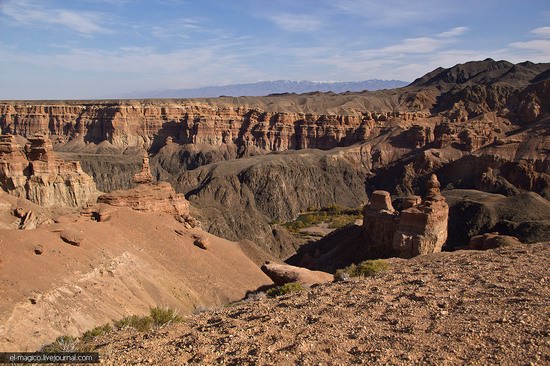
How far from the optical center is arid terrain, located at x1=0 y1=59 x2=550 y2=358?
10195 mm

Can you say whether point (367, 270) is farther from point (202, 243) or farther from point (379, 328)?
point (202, 243)

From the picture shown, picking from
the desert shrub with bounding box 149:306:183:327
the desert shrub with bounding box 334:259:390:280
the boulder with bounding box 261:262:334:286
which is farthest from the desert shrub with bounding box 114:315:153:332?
the boulder with bounding box 261:262:334:286

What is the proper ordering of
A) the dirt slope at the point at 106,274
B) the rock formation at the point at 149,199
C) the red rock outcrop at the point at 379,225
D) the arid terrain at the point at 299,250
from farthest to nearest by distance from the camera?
the red rock outcrop at the point at 379,225
the rock formation at the point at 149,199
the dirt slope at the point at 106,274
the arid terrain at the point at 299,250

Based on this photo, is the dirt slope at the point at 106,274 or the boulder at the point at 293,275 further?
the boulder at the point at 293,275

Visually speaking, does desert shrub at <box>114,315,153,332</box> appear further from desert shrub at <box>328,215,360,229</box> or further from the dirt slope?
desert shrub at <box>328,215,360,229</box>

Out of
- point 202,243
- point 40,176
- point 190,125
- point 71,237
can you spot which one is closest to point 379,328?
point 71,237

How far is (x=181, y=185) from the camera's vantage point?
8100 centimetres

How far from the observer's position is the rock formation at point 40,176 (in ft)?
135

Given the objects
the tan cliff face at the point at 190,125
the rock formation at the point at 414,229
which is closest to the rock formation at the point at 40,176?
the rock formation at the point at 414,229

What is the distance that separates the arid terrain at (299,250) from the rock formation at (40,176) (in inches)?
5.3

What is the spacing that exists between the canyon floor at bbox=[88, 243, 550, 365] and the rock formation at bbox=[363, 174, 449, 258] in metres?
17.4

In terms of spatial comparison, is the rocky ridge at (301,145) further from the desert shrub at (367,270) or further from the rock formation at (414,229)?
the desert shrub at (367,270)

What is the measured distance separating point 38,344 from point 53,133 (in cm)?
12247

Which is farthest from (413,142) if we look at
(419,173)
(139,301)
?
(139,301)
